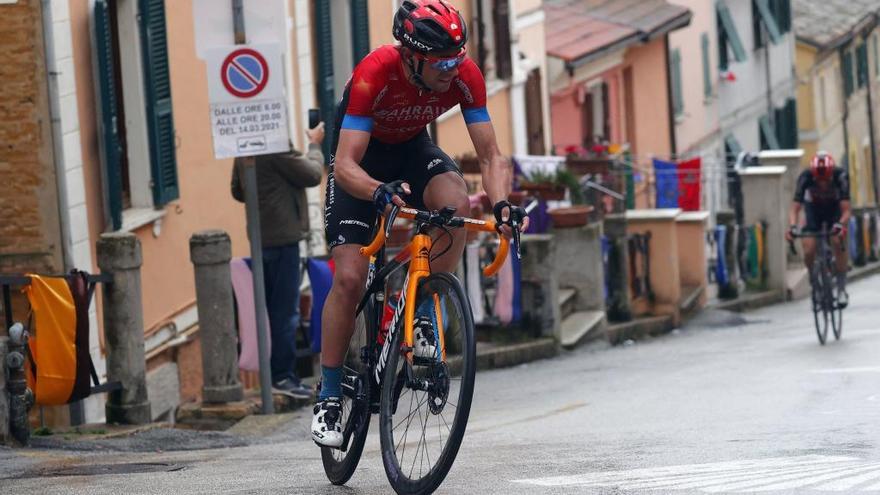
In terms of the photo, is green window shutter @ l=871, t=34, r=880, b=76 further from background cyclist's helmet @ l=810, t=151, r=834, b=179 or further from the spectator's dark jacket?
the spectator's dark jacket

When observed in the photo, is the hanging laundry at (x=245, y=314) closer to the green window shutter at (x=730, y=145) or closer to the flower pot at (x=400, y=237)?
the flower pot at (x=400, y=237)

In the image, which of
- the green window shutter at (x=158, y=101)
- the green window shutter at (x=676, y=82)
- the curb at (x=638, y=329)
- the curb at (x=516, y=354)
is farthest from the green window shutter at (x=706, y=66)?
the green window shutter at (x=158, y=101)

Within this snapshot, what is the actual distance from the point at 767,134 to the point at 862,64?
45.1 ft

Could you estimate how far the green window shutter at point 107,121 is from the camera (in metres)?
13.8

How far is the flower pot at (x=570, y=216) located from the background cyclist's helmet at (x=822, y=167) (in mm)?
2405

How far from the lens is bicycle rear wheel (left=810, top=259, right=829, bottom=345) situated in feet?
59.8

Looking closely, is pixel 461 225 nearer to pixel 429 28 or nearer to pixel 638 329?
pixel 429 28

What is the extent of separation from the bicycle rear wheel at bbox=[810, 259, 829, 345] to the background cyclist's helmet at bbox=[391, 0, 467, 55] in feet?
37.7

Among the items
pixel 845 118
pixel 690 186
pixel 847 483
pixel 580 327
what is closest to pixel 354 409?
pixel 847 483

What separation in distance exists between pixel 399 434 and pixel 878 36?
64025 mm

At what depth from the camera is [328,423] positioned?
7609mm

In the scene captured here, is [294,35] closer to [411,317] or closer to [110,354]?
[110,354]

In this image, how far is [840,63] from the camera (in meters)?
61.9

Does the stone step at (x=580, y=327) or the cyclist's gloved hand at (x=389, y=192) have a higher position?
the cyclist's gloved hand at (x=389, y=192)
